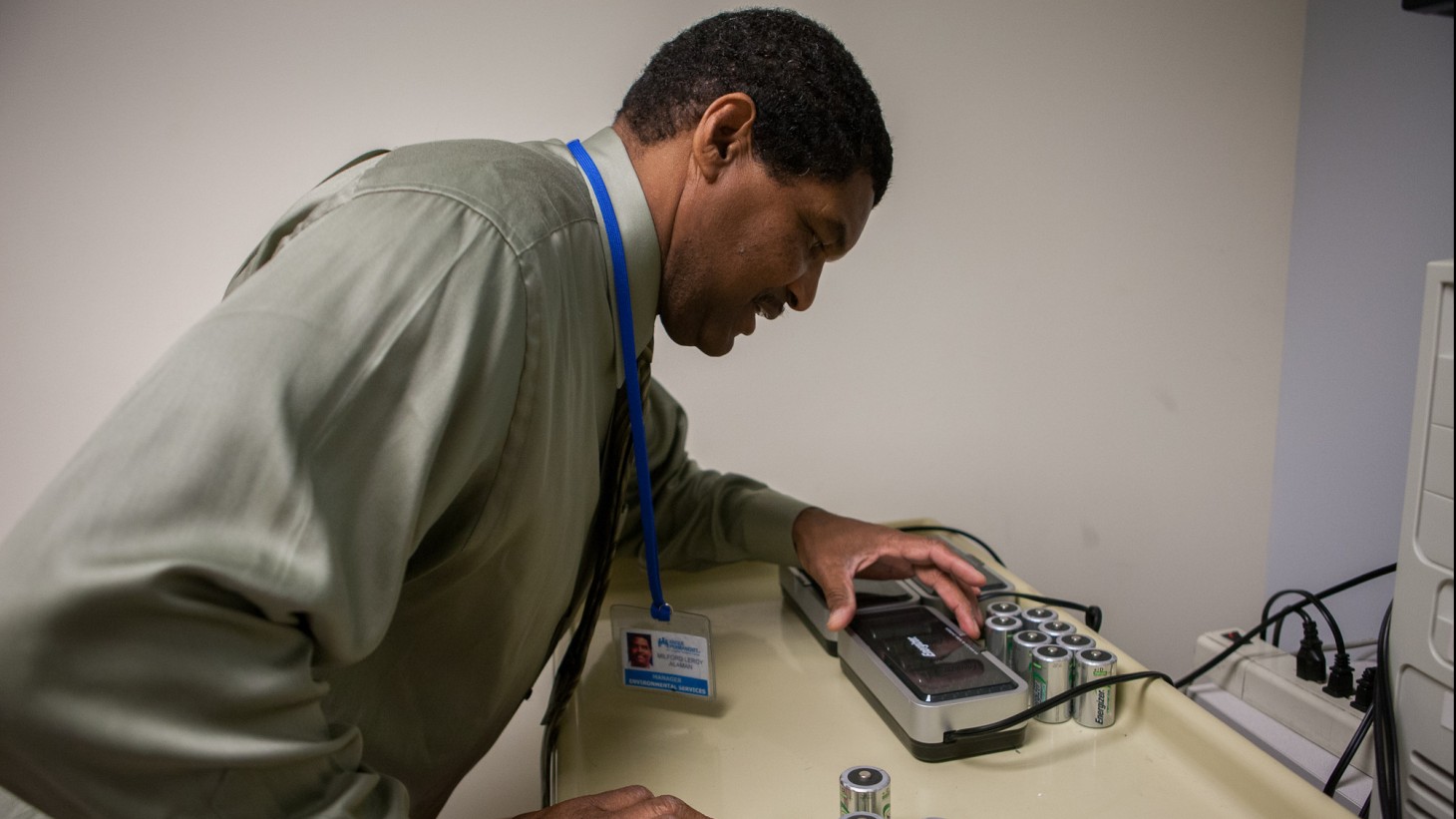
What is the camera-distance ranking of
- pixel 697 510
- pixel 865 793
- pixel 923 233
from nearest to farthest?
pixel 865 793 → pixel 697 510 → pixel 923 233

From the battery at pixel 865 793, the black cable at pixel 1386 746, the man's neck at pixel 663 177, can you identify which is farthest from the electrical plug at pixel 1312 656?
the man's neck at pixel 663 177

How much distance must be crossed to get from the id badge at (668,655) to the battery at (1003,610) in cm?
29

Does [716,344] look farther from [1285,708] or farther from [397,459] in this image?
[1285,708]

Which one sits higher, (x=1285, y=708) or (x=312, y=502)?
(x=312, y=502)

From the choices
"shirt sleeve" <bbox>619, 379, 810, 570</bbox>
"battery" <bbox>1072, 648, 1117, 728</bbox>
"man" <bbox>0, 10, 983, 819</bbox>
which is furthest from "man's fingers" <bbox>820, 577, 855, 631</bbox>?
"battery" <bbox>1072, 648, 1117, 728</bbox>

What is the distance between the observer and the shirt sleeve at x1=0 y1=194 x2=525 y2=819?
0.45 metres

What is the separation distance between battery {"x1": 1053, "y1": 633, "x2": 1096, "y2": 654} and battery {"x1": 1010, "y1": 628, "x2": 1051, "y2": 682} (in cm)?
1

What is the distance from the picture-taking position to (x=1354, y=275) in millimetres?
700

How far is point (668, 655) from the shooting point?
2.89 ft

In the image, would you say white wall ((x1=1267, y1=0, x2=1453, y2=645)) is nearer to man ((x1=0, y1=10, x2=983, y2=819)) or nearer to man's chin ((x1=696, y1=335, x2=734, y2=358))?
man ((x1=0, y1=10, x2=983, y2=819))

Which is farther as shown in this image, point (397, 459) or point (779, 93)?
point (779, 93)

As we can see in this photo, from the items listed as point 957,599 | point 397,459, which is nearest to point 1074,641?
point 957,599

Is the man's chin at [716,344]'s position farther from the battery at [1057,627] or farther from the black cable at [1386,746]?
the black cable at [1386,746]

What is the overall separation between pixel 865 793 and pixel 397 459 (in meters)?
0.39
